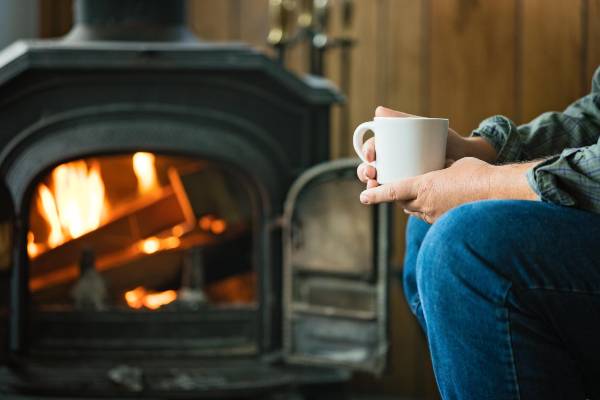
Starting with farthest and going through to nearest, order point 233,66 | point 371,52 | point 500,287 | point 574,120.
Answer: point 371,52 → point 233,66 → point 574,120 → point 500,287

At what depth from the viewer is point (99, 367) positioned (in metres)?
1.65

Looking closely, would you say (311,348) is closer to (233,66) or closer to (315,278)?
(315,278)

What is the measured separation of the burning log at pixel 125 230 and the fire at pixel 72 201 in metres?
0.02

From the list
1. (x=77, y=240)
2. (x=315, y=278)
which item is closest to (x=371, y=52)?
(x=315, y=278)

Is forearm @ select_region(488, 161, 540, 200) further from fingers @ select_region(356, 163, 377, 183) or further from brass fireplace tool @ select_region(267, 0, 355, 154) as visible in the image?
brass fireplace tool @ select_region(267, 0, 355, 154)

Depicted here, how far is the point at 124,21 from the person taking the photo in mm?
1691

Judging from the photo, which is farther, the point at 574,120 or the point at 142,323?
the point at 142,323

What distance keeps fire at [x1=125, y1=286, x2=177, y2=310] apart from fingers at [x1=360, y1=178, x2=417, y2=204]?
0.98 m

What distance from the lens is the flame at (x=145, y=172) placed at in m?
1.77

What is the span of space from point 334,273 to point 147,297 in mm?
422

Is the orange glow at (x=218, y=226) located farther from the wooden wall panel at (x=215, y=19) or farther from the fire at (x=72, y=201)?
the wooden wall panel at (x=215, y=19)

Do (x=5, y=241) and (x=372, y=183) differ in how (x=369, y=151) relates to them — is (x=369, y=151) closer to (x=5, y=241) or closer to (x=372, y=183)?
(x=372, y=183)

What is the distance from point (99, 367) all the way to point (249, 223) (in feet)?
1.32

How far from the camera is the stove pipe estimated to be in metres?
1.69
